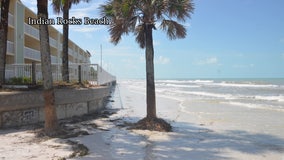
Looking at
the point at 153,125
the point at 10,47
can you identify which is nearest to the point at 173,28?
the point at 153,125

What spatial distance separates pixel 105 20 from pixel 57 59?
111 ft

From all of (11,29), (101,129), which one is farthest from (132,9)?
(11,29)

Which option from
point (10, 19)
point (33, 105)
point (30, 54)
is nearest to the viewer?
point (33, 105)

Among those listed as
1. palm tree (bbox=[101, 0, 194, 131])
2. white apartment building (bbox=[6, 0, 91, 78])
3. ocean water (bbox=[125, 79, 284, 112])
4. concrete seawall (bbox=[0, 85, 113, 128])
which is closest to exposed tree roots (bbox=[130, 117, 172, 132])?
palm tree (bbox=[101, 0, 194, 131])

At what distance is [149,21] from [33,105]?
4.73 m

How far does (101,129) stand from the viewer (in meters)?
11.9

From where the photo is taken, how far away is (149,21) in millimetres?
12336

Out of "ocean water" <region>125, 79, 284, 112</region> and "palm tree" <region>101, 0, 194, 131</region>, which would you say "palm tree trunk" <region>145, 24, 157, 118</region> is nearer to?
"palm tree" <region>101, 0, 194, 131</region>

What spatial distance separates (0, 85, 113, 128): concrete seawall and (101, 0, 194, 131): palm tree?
272cm

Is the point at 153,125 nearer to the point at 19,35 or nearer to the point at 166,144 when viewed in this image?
the point at 166,144

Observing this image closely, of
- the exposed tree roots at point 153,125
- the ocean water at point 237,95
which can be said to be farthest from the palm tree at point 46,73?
the ocean water at point 237,95

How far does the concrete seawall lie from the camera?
36.7 ft

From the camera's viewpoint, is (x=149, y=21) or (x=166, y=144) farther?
(x=149, y=21)

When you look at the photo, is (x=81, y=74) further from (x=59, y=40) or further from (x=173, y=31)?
(x=59, y=40)
